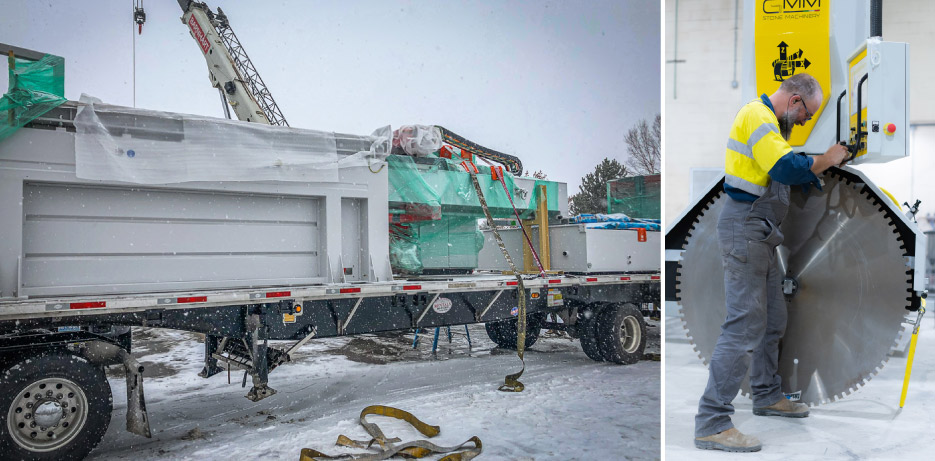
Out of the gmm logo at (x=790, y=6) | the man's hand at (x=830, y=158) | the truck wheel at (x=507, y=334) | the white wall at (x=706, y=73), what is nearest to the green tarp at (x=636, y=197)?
the white wall at (x=706, y=73)

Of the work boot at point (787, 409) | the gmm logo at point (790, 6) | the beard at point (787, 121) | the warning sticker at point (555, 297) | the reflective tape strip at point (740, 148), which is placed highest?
the gmm logo at point (790, 6)

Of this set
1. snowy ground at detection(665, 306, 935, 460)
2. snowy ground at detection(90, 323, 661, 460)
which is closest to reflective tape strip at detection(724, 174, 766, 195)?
snowy ground at detection(665, 306, 935, 460)

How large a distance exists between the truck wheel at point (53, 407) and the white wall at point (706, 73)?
6867 mm

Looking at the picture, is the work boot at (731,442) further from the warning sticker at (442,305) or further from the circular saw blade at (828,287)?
the warning sticker at (442,305)

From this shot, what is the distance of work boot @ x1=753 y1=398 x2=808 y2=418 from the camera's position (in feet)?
11.8

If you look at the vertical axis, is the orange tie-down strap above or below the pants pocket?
below

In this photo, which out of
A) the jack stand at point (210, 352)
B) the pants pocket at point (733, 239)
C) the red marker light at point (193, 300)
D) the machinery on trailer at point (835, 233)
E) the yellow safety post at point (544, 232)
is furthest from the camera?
the yellow safety post at point (544, 232)

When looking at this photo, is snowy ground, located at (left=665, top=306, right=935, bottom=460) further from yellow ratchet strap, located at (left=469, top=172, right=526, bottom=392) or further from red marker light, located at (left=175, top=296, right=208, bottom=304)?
red marker light, located at (left=175, top=296, right=208, bottom=304)

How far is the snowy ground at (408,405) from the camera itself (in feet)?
12.6

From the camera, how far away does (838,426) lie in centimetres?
355

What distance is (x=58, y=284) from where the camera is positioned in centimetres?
385

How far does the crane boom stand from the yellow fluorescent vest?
489cm

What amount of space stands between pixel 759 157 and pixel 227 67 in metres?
5.58

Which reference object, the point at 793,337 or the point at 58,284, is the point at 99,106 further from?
the point at 793,337
